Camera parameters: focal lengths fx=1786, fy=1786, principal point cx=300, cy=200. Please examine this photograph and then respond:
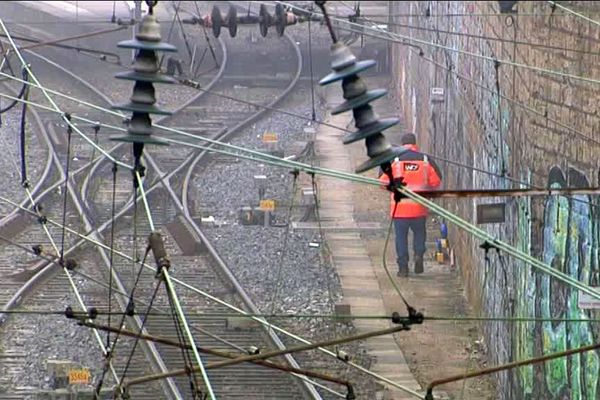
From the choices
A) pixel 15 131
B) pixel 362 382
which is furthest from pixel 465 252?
pixel 15 131

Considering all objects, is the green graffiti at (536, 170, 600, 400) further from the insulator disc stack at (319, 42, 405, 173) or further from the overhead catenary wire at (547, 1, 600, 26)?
the insulator disc stack at (319, 42, 405, 173)

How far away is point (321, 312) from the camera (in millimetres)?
17438

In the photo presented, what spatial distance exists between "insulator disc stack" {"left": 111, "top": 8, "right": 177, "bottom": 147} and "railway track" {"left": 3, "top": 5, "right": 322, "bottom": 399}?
4.49m

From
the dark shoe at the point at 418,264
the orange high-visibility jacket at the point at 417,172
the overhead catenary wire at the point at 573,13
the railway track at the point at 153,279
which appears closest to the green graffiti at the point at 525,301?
the railway track at the point at 153,279

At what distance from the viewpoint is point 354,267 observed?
20.2 metres

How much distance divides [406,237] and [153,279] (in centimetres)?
284

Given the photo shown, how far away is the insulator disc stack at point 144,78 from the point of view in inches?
307

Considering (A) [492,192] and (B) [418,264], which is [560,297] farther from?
(B) [418,264]

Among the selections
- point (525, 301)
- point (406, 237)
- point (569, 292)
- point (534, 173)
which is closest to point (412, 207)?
point (406, 237)

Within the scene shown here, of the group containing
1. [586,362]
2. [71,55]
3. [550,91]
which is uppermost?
[550,91]

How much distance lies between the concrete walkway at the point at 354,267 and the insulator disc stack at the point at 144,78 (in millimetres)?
6540

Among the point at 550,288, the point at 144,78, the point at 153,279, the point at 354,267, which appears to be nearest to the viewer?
the point at 144,78

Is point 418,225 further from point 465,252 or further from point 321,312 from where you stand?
point 321,312

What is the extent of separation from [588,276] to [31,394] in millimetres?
4968
